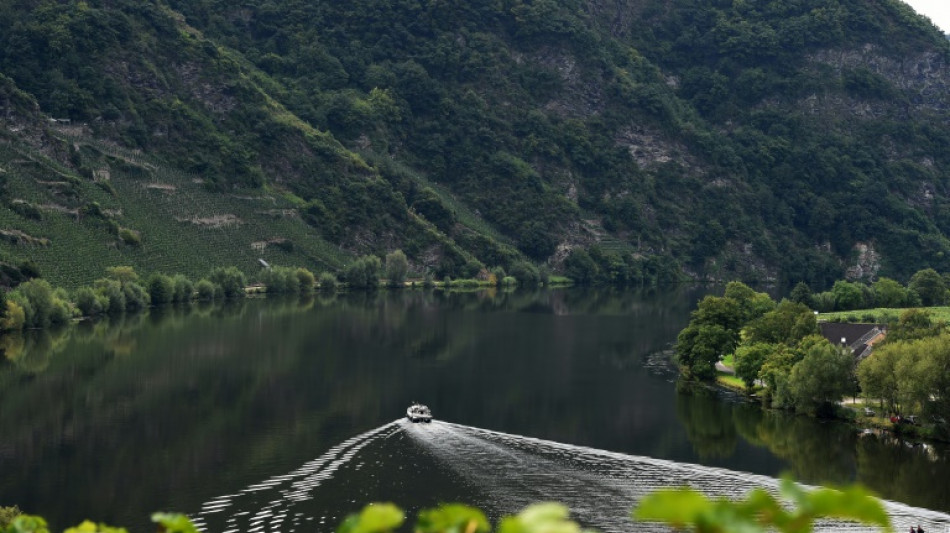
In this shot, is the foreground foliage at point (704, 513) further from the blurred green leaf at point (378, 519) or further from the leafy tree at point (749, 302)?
the leafy tree at point (749, 302)

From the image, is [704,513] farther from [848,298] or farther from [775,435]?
[848,298]

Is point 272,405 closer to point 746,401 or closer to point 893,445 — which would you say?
point 746,401

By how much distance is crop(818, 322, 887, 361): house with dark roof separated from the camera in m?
92.3

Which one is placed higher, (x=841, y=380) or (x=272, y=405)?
(x=841, y=380)

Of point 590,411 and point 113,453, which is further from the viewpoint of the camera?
point 590,411

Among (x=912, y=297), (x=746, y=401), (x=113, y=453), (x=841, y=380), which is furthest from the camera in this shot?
(x=912, y=297)

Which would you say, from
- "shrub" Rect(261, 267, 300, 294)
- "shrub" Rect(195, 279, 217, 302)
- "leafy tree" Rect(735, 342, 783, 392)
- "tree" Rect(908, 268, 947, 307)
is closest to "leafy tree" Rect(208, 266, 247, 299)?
"shrub" Rect(195, 279, 217, 302)

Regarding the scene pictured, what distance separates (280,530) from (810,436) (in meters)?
39.0

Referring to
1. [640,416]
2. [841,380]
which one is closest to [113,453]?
[640,416]

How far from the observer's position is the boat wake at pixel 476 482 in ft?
170

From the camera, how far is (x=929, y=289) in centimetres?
15025

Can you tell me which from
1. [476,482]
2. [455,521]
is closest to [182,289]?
[476,482]

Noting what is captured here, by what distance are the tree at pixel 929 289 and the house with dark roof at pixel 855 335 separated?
51.5m

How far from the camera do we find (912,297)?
146m
